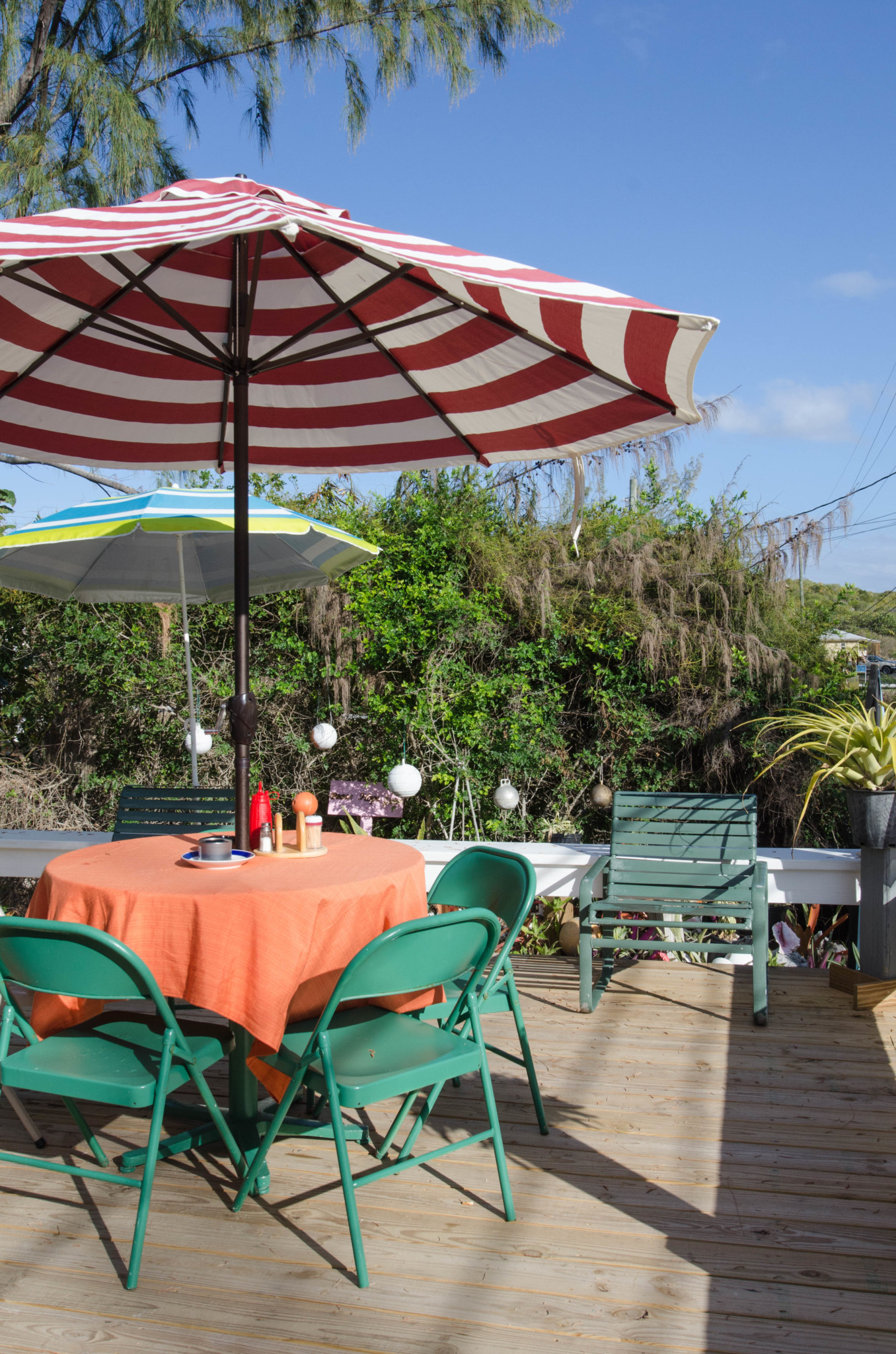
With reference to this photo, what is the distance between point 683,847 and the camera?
4215 mm

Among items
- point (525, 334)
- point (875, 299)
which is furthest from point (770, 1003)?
point (875, 299)

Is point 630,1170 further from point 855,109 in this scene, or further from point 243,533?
point 855,109

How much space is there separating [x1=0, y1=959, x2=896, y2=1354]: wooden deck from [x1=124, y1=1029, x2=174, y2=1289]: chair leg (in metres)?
0.05

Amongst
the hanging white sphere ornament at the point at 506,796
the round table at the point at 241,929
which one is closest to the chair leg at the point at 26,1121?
the round table at the point at 241,929

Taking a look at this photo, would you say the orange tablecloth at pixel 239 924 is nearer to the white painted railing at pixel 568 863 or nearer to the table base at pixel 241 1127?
the table base at pixel 241 1127

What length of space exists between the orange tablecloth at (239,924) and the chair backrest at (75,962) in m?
0.18

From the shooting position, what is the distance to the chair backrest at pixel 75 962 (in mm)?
1817

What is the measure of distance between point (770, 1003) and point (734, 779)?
2.35 meters

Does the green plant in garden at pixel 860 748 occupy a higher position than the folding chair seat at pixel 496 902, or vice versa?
the green plant in garden at pixel 860 748

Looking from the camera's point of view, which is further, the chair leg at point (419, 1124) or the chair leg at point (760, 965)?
the chair leg at point (760, 965)

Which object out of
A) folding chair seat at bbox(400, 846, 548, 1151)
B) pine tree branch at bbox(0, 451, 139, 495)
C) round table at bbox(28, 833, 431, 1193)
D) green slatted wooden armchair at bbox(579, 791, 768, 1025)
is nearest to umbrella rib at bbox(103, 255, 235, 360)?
round table at bbox(28, 833, 431, 1193)

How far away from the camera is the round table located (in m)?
2.06

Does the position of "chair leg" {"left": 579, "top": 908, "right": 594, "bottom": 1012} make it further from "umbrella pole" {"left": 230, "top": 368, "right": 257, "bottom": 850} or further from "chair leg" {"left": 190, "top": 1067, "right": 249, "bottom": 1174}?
"chair leg" {"left": 190, "top": 1067, "right": 249, "bottom": 1174}

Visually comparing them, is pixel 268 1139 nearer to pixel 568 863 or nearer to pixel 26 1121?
pixel 26 1121
